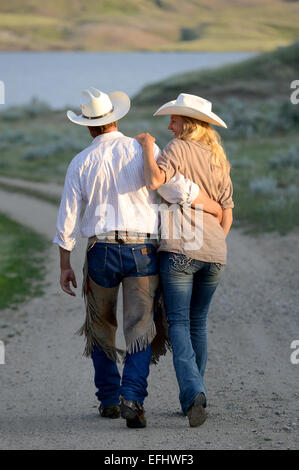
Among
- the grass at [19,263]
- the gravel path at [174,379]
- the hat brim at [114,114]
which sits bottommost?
the grass at [19,263]

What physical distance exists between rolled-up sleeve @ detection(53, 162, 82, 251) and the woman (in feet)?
1.41

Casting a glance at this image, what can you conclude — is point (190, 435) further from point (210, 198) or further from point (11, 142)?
point (11, 142)

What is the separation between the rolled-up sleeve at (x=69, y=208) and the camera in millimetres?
4887

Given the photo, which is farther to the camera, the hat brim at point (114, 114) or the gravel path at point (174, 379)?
the hat brim at point (114, 114)

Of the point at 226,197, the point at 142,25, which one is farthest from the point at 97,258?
the point at 142,25

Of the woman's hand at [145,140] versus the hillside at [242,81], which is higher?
the woman's hand at [145,140]

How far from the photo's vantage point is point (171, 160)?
4820 mm

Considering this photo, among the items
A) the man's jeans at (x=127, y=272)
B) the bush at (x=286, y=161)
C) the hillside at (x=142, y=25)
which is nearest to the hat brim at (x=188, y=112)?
the man's jeans at (x=127, y=272)

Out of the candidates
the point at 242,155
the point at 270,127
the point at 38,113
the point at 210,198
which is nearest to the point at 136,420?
the point at 210,198

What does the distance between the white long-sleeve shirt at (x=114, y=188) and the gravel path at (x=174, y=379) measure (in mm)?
1185

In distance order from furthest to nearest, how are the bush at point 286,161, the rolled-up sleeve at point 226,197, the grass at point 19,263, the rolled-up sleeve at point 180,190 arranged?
the bush at point 286,161 < the grass at point 19,263 < the rolled-up sleeve at point 226,197 < the rolled-up sleeve at point 180,190

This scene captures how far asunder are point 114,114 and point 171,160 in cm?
47

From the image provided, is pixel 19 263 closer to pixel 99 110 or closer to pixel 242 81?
pixel 99 110

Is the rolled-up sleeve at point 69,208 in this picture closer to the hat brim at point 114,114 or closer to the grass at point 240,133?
the hat brim at point 114,114
